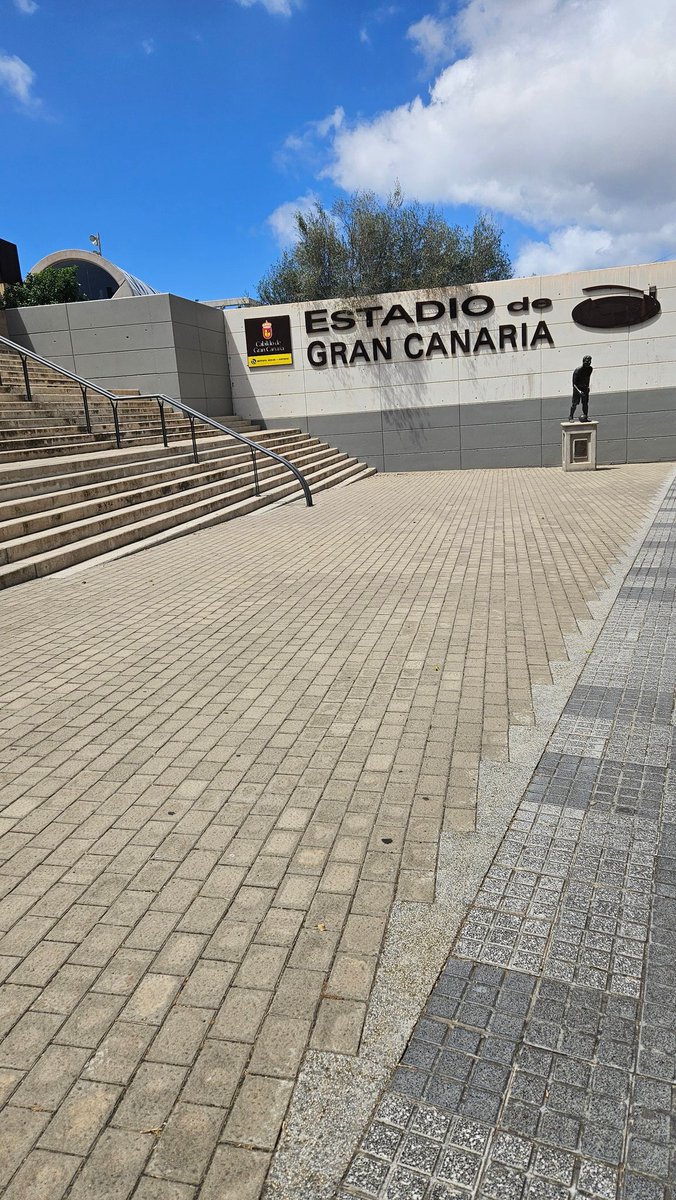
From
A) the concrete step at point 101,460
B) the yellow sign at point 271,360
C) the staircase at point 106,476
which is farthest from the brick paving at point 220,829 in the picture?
the yellow sign at point 271,360

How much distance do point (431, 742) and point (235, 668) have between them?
179 cm

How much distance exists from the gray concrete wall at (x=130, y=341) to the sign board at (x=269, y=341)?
1274 mm

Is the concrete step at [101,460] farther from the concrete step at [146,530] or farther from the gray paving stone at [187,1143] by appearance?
the gray paving stone at [187,1143]

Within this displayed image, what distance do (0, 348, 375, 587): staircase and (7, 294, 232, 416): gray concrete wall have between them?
121 cm

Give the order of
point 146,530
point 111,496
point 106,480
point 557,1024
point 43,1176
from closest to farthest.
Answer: point 43,1176 → point 557,1024 → point 146,530 → point 111,496 → point 106,480

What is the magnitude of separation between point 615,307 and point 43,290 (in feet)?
75.4

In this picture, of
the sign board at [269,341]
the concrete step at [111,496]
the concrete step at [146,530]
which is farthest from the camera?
the sign board at [269,341]

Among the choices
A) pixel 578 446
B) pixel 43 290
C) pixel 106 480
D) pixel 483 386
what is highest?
pixel 43 290

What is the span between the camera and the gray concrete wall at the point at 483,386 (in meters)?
18.2

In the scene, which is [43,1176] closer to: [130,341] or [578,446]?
[578,446]

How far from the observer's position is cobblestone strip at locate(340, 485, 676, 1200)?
1.83m

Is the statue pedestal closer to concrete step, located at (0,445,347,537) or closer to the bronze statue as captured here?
the bronze statue

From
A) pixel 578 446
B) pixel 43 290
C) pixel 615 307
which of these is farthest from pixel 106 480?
pixel 43 290

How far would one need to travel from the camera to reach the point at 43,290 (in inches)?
1196
